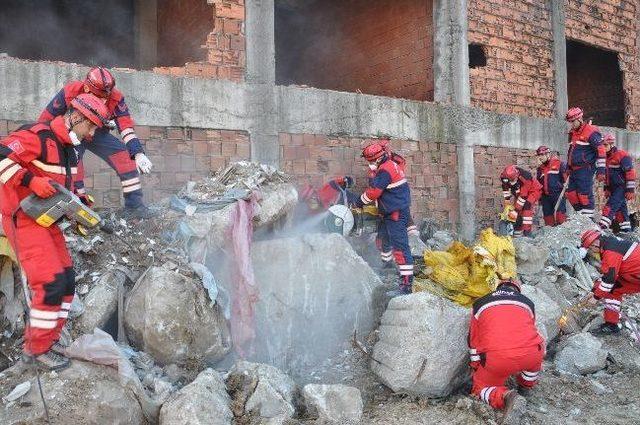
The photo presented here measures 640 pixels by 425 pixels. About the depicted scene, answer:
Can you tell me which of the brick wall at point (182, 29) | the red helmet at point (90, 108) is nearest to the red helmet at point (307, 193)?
the brick wall at point (182, 29)

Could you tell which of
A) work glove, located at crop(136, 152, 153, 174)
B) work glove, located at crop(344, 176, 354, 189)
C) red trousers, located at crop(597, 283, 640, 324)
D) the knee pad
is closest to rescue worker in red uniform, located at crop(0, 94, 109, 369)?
work glove, located at crop(136, 152, 153, 174)

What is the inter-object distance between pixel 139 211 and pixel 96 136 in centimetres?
74

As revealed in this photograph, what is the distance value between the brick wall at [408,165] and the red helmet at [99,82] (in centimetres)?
234

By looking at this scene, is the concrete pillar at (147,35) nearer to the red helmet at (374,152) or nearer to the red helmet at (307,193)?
the red helmet at (307,193)

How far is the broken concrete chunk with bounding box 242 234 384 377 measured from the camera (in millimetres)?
4430

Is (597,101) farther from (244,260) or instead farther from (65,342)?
(65,342)

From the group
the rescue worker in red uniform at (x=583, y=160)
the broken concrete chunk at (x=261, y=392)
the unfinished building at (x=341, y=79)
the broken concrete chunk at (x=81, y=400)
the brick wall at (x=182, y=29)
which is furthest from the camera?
the rescue worker in red uniform at (x=583, y=160)

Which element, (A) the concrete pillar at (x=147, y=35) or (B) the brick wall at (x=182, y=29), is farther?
(A) the concrete pillar at (x=147, y=35)

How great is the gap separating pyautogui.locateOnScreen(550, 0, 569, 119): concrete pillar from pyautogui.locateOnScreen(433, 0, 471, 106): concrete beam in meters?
2.29

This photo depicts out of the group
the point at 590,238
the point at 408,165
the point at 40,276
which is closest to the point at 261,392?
the point at 40,276

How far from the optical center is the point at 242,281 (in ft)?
13.9

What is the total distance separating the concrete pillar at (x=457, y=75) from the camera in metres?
7.87

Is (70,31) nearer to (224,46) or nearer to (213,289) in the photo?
(224,46)

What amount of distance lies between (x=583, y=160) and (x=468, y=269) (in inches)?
151
